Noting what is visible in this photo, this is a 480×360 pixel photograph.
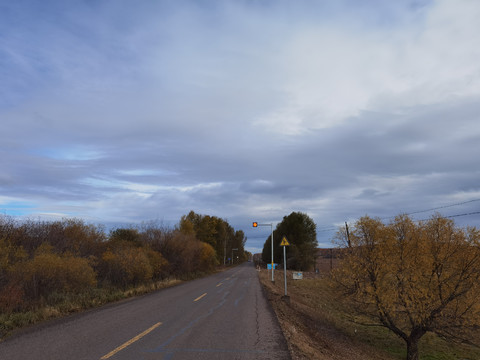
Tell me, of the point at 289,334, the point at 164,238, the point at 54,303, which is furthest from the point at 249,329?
the point at 164,238

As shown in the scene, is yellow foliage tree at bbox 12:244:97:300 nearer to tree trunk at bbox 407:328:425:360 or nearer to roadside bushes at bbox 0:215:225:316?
roadside bushes at bbox 0:215:225:316

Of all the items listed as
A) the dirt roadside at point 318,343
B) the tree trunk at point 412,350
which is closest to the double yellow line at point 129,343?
the dirt roadside at point 318,343

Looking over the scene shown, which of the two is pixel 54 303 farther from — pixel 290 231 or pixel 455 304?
pixel 290 231

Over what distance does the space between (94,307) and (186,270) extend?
76.7 ft

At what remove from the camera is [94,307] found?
13469mm

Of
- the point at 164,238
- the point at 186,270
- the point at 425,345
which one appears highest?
the point at 164,238

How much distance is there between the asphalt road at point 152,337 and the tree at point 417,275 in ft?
17.0

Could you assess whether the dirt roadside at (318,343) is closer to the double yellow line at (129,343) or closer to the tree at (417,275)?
the tree at (417,275)

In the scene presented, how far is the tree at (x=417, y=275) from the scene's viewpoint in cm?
1273

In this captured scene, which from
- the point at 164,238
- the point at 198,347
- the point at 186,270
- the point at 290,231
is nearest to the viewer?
the point at 198,347

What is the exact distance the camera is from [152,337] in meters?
7.89

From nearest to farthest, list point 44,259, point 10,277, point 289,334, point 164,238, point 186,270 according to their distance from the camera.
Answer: point 289,334 < point 10,277 < point 44,259 < point 164,238 < point 186,270

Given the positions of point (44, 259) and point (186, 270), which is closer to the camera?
point (44, 259)

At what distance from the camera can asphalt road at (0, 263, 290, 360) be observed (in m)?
6.56
